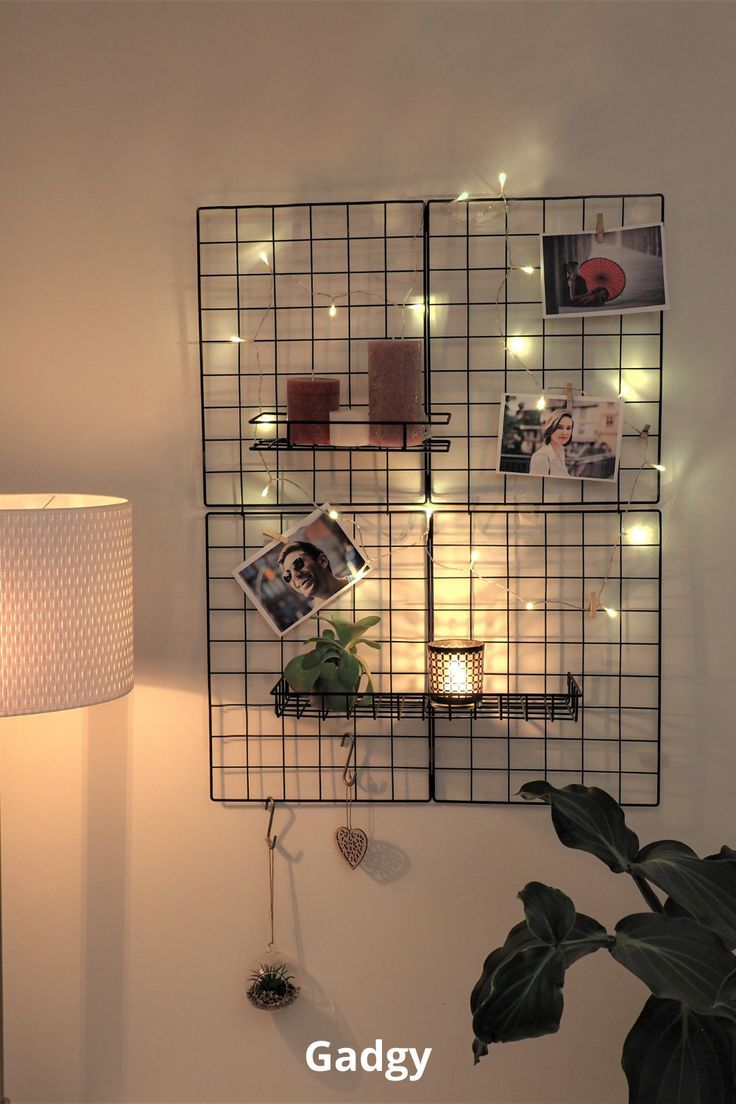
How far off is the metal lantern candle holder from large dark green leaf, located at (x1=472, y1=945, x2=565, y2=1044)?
40cm

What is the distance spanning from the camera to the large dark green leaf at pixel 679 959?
1.06 metres

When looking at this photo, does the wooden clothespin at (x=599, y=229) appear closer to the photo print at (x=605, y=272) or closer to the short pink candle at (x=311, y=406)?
the photo print at (x=605, y=272)

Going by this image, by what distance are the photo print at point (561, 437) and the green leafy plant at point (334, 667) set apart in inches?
14.0

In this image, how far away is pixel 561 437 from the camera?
149 cm

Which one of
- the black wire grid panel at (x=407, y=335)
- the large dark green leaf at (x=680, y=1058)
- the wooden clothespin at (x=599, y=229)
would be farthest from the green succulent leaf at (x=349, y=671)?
the wooden clothespin at (x=599, y=229)

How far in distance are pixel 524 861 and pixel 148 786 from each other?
2.16ft

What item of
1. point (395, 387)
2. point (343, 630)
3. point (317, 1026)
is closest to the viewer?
point (395, 387)

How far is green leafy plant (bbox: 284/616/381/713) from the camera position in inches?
56.4

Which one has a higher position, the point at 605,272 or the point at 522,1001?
the point at 605,272

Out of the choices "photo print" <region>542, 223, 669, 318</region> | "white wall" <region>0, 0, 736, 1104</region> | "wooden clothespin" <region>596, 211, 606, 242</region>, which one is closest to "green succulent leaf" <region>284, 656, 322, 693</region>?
"white wall" <region>0, 0, 736, 1104</region>

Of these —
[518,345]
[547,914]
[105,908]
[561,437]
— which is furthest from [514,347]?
[105,908]

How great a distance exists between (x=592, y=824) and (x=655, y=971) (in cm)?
22

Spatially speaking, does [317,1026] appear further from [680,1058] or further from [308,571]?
[308,571]

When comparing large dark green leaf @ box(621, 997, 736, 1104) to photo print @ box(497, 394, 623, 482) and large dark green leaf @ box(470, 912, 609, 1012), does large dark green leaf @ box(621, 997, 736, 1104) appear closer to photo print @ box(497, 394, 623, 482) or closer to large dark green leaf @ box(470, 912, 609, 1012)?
large dark green leaf @ box(470, 912, 609, 1012)
